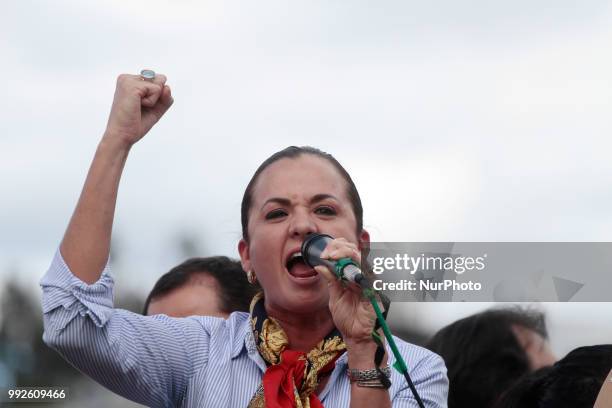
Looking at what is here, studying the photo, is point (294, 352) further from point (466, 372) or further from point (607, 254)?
point (607, 254)

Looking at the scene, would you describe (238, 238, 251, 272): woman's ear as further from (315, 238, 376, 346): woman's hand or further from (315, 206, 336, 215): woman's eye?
(315, 238, 376, 346): woman's hand

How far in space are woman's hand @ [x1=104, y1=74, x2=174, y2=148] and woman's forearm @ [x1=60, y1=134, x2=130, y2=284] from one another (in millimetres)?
71

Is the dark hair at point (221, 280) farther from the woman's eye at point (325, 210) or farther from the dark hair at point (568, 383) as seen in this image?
the woman's eye at point (325, 210)

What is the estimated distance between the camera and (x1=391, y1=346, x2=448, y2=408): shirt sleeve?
1.81m

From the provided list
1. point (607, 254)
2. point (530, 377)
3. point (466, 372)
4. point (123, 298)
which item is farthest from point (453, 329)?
point (123, 298)

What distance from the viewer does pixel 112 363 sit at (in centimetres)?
171

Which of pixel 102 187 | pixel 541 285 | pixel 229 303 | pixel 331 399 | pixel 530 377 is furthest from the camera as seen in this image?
pixel 541 285

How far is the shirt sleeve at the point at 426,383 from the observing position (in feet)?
5.93

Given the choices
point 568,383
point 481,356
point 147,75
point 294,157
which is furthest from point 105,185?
point 481,356

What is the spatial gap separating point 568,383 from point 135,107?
1.18 metres

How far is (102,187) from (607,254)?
2573mm

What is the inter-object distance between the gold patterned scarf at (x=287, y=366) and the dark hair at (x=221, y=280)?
114cm

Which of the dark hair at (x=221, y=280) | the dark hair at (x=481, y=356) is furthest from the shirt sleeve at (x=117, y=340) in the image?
the dark hair at (x=481, y=356)

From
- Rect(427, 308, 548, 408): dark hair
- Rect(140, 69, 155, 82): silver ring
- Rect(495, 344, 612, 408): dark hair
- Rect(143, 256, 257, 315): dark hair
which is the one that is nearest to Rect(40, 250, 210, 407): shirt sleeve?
Rect(140, 69, 155, 82): silver ring
